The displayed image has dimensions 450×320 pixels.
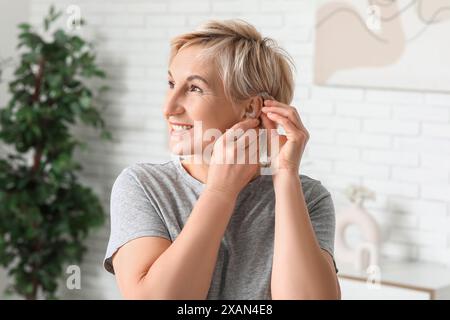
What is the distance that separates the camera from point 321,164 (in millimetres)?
3844

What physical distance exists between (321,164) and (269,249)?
95.3 inches

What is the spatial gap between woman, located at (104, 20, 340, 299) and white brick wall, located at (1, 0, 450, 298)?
209 centimetres

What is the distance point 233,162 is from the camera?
1389 millimetres

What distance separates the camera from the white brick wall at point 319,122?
3.56 metres

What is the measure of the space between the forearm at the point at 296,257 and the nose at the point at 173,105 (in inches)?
9.3

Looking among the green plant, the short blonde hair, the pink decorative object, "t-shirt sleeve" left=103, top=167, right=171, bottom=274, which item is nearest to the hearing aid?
the short blonde hair

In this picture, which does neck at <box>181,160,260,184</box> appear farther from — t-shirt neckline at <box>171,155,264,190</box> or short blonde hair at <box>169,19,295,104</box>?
short blonde hair at <box>169,19,295,104</box>

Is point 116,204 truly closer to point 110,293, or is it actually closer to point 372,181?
point 372,181

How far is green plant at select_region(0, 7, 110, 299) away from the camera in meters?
4.27

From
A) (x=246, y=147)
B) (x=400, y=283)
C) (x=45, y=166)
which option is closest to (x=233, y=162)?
(x=246, y=147)

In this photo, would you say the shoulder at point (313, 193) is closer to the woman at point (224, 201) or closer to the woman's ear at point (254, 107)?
the woman at point (224, 201)

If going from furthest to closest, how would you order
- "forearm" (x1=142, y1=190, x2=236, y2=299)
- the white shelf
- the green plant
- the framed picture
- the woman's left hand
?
the green plant → the framed picture → the white shelf → the woman's left hand → "forearm" (x1=142, y1=190, x2=236, y2=299)

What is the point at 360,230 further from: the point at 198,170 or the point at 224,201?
the point at 224,201
